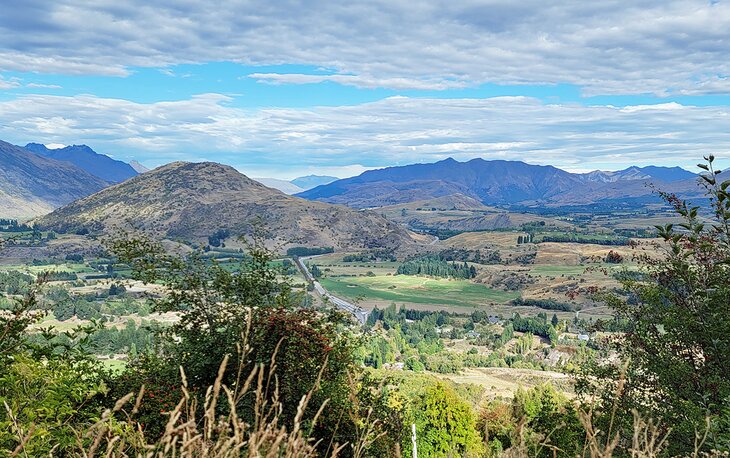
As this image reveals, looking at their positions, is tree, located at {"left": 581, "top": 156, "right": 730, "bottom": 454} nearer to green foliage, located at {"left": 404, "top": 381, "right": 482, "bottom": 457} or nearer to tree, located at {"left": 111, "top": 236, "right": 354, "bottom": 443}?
tree, located at {"left": 111, "top": 236, "right": 354, "bottom": 443}

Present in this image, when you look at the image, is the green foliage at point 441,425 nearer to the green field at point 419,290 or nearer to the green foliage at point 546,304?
the green field at point 419,290

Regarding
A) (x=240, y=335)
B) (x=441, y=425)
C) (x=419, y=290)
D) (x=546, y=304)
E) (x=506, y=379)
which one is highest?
(x=240, y=335)

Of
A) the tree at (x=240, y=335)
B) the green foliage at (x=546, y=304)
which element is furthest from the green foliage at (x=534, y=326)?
the tree at (x=240, y=335)

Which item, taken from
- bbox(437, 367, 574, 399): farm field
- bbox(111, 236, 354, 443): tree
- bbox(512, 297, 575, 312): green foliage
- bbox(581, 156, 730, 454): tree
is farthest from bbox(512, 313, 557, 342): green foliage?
bbox(111, 236, 354, 443): tree

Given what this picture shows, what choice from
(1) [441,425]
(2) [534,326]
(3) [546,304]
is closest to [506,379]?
(2) [534,326]

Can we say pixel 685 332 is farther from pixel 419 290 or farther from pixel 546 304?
pixel 419 290
